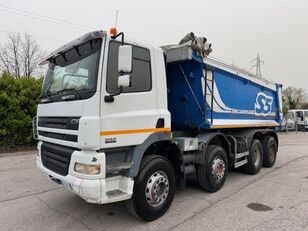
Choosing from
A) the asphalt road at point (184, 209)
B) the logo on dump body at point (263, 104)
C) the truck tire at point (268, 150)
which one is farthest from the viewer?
the truck tire at point (268, 150)

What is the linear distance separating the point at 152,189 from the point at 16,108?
754 cm

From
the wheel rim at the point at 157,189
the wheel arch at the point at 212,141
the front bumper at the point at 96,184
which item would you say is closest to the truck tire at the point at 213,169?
the wheel arch at the point at 212,141

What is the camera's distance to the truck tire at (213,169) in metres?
4.43

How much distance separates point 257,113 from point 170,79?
3256mm

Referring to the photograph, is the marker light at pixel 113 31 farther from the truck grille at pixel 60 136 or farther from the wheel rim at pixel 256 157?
the wheel rim at pixel 256 157

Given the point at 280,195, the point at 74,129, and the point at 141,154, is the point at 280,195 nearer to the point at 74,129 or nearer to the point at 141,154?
the point at 141,154

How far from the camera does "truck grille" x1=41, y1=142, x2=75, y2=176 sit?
3123 mm

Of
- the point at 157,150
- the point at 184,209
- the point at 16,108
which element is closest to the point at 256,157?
the point at 184,209

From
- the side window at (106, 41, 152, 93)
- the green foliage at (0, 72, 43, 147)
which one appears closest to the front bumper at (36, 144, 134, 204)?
the side window at (106, 41, 152, 93)

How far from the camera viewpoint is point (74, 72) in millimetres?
3328

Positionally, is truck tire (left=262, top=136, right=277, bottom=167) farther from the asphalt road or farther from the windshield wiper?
the windshield wiper

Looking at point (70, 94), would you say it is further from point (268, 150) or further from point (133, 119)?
point (268, 150)

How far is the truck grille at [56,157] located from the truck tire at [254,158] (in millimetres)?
4623

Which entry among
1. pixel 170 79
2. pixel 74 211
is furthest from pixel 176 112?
pixel 74 211
